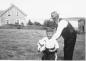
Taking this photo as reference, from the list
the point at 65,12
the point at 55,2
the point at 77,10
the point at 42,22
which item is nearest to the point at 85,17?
the point at 77,10

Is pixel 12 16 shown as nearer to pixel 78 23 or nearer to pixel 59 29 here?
pixel 59 29

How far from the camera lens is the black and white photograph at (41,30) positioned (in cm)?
209

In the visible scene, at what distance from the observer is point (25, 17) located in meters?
2.32

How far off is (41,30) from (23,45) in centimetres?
44

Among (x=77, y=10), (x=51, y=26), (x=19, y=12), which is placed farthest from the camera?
(x=77, y=10)

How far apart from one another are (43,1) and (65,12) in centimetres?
48

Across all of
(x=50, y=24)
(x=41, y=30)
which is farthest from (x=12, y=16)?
(x=50, y=24)

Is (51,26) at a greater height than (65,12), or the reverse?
(65,12)

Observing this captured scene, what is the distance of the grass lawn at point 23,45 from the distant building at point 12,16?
0.16 meters

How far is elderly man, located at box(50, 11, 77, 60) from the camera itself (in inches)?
76.3

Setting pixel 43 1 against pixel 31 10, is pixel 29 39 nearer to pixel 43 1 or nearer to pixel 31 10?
pixel 31 10

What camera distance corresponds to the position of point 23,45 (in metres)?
2.35

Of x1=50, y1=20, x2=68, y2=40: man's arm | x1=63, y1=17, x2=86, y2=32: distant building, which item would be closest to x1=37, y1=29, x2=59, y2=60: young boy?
x1=50, y1=20, x2=68, y2=40: man's arm

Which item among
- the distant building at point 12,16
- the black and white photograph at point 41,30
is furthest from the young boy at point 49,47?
the distant building at point 12,16
